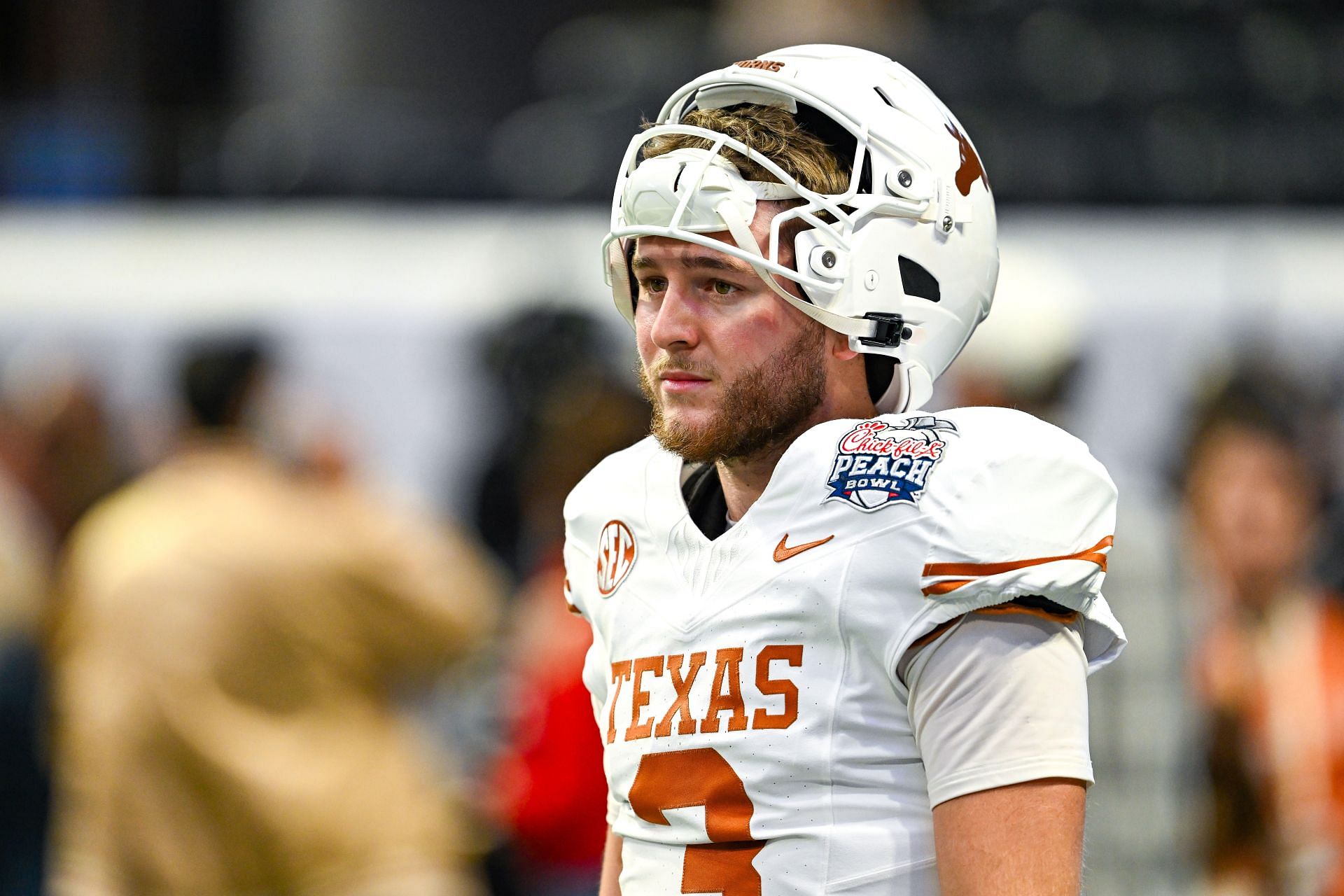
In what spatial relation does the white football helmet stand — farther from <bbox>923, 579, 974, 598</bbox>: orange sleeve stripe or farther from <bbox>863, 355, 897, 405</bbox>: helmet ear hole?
<bbox>923, 579, 974, 598</bbox>: orange sleeve stripe

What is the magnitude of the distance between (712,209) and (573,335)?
423 centimetres

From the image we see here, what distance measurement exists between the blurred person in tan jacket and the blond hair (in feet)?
7.97

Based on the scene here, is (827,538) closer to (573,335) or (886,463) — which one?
(886,463)

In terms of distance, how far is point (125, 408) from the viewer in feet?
21.4

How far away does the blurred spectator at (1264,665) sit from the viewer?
3971 millimetres

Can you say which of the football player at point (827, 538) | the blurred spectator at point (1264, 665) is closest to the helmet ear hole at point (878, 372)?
the football player at point (827, 538)

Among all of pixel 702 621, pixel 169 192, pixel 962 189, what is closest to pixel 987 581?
pixel 702 621

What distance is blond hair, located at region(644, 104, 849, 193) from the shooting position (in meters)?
1.95

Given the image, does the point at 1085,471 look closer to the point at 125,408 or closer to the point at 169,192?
the point at 125,408

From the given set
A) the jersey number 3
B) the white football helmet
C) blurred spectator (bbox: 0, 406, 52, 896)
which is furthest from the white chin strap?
blurred spectator (bbox: 0, 406, 52, 896)

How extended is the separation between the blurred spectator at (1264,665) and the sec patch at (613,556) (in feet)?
7.55

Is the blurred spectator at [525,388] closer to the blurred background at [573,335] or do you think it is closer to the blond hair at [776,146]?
the blurred background at [573,335]

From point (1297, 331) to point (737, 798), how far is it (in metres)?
5.12

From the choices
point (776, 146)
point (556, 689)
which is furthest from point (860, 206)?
point (556, 689)
